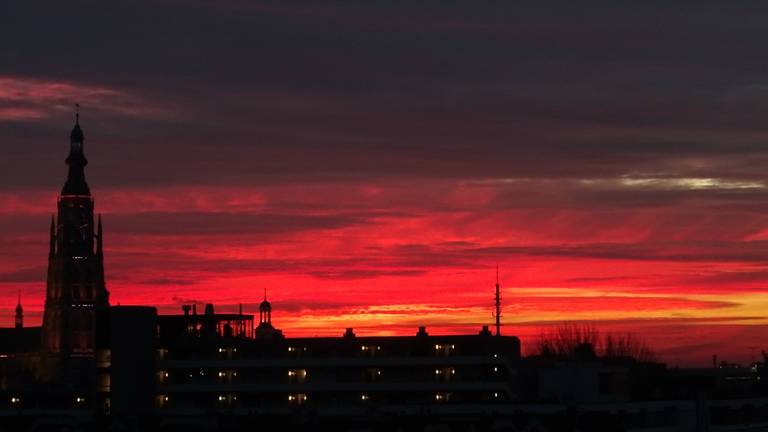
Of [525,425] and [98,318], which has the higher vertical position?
[98,318]

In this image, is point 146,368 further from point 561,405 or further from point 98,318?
point 561,405

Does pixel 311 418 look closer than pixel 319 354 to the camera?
Yes

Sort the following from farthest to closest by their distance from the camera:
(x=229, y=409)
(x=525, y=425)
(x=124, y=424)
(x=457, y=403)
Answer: (x=229, y=409)
(x=457, y=403)
(x=124, y=424)
(x=525, y=425)

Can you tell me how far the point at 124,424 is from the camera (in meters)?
158

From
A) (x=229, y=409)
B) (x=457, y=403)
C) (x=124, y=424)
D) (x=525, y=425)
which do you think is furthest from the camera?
(x=229, y=409)

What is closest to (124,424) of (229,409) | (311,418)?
(311,418)

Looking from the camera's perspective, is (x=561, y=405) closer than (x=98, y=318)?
Yes

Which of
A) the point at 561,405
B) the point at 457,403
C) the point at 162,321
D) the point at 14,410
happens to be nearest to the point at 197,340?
the point at 162,321

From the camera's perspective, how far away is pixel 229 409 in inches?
7377

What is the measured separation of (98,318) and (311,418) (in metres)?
45.8

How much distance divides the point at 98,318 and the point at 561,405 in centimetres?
5709

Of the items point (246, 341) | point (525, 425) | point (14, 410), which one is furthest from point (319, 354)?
point (525, 425)

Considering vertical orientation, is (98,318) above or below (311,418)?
above

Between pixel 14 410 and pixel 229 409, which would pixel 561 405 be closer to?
pixel 229 409
